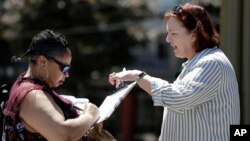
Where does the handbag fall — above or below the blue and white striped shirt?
below

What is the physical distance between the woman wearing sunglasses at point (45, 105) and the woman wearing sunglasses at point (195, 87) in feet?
1.09

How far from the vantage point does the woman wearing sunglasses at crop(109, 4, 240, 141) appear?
309 cm

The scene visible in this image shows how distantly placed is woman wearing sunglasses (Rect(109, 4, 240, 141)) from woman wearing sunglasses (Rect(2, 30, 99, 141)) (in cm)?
33

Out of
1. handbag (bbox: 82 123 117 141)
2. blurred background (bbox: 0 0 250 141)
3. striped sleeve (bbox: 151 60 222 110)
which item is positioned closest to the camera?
striped sleeve (bbox: 151 60 222 110)

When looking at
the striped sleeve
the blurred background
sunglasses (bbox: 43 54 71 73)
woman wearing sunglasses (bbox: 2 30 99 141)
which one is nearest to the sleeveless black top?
woman wearing sunglasses (bbox: 2 30 99 141)

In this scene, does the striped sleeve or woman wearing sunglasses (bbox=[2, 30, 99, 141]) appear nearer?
woman wearing sunglasses (bbox=[2, 30, 99, 141])

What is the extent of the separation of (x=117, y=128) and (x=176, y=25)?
18.3m

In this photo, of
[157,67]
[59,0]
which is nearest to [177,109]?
[59,0]

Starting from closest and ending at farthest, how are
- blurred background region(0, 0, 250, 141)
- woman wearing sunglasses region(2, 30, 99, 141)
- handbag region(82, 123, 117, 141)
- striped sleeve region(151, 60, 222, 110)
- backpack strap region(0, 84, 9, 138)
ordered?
woman wearing sunglasses region(2, 30, 99, 141), striped sleeve region(151, 60, 222, 110), handbag region(82, 123, 117, 141), backpack strap region(0, 84, 9, 138), blurred background region(0, 0, 250, 141)

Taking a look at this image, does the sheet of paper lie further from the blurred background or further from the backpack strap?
the blurred background

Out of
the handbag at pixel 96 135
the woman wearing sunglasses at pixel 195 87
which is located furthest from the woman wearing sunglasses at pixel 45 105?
the woman wearing sunglasses at pixel 195 87

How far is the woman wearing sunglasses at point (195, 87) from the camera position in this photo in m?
3.09

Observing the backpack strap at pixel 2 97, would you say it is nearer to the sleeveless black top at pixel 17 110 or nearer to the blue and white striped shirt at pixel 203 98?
the sleeveless black top at pixel 17 110

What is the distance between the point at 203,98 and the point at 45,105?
0.82 metres
